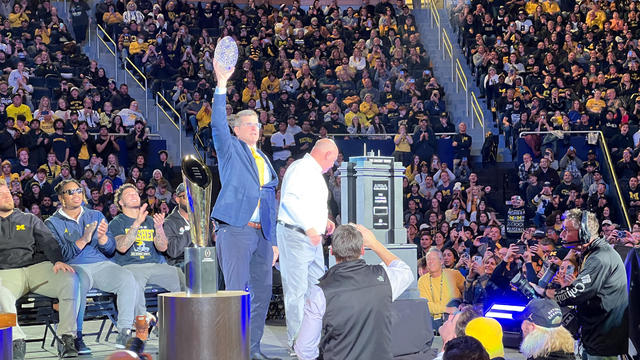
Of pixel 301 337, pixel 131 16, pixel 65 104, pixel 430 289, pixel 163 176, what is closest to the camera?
pixel 301 337

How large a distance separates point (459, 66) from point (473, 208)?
6255 millimetres

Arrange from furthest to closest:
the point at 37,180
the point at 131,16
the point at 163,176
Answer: the point at 131,16
the point at 163,176
the point at 37,180

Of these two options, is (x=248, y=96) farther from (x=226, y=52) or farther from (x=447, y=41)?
(x=226, y=52)

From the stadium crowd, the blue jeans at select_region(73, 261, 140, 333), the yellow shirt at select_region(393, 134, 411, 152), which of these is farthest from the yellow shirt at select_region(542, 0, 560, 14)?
the blue jeans at select_region(73, 261, 140, 333)

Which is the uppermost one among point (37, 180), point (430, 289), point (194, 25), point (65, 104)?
point (194, 25)

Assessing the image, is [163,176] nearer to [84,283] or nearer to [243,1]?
[84,283]

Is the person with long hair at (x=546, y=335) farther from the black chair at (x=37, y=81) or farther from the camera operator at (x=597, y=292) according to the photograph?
the black chair at (x=37, y=81)

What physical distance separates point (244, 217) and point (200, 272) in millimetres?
1569

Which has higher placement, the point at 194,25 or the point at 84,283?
the point at 194,25

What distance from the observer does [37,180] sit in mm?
14406

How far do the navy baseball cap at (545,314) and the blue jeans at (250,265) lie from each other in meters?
1.95

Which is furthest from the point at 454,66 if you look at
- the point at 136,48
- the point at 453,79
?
the point at 136,48

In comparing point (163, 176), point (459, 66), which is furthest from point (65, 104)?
point (459, 66)

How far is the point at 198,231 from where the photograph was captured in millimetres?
5332
